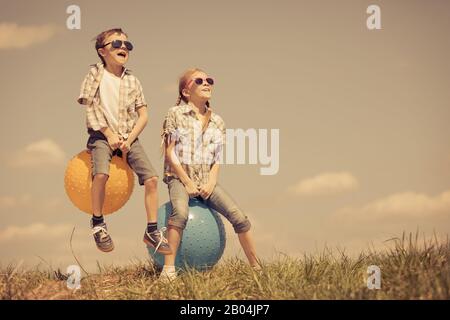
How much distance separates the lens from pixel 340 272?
6.53 metres

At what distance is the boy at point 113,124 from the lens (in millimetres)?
7113

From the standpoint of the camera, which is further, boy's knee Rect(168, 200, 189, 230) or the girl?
the girl

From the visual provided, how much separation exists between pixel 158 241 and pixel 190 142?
1.36m

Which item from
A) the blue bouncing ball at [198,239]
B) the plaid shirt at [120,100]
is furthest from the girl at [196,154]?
the plaid shirt at [120,100]

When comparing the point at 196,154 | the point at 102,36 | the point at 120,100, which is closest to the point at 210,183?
the point at 196,154

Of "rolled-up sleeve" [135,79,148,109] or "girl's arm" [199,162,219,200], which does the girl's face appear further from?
"girl's arm" [199,162,219,200]

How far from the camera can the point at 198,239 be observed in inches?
286

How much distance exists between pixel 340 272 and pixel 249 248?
4.92ft

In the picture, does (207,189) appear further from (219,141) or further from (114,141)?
(114,141)

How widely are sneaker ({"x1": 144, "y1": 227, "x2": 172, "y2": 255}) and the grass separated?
1.42ft

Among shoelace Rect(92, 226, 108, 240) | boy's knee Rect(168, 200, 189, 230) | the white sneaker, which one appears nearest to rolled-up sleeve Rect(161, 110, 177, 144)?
boy's knee Rect(168, 200, 189, 230)

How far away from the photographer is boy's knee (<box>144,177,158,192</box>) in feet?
23.6
